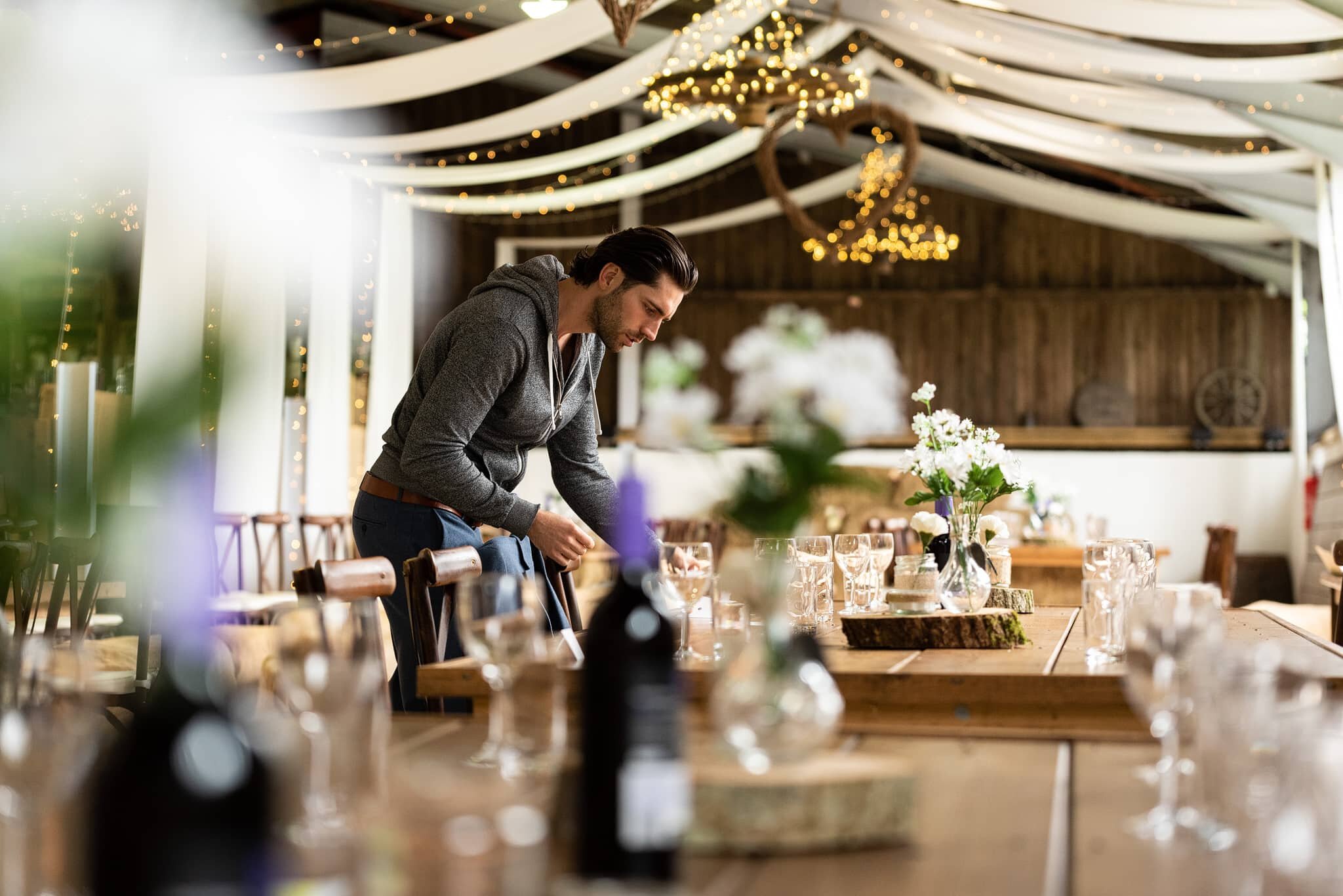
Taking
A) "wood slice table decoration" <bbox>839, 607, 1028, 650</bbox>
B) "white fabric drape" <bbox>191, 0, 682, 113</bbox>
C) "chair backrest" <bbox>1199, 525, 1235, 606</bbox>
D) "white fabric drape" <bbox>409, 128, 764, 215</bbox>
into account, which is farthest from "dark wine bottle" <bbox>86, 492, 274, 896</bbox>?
"white fabric drape" <bbox>409, 128, 764, 215</bbox>

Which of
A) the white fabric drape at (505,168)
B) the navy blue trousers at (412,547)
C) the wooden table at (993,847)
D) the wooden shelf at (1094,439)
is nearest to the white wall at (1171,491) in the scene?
the wooden shelf at (1094,439)

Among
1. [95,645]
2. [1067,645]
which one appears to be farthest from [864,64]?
[1067,645]

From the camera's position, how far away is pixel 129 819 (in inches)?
29.7

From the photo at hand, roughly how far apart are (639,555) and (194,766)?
1.49 feet

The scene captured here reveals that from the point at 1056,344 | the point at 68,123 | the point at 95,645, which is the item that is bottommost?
the point at 95,645

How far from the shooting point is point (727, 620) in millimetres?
2479

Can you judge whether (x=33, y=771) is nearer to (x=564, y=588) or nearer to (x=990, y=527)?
(x=564, y=588)

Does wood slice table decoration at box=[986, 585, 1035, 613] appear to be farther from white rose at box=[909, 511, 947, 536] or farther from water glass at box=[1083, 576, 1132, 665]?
water glass at box=[1083, 576, 1132, 665]

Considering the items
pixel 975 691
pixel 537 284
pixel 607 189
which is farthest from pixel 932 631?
pixel 607 189

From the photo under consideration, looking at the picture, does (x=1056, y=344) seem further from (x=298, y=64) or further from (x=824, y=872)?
(x=824, y=872)

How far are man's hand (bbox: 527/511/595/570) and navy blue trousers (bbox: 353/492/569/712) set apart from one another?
0.23 ft

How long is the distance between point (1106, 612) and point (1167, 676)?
1.19m

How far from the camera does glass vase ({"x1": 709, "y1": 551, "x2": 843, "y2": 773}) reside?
3.36 feet

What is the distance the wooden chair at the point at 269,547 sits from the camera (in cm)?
816
